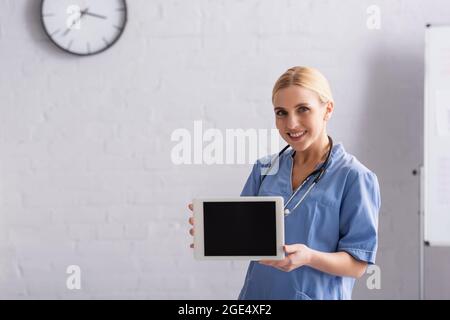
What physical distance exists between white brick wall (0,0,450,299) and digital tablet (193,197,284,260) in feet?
3.20

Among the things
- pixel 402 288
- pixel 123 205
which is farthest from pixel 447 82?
pixel 123 205

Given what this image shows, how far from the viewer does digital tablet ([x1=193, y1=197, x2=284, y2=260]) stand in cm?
61

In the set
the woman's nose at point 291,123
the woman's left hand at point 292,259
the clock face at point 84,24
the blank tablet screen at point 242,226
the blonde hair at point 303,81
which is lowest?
the woman's left hand at point 292,259

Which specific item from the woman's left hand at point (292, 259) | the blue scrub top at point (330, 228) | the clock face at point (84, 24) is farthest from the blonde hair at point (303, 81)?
the clock face at point (84, 24)

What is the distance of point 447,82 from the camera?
4.91ft

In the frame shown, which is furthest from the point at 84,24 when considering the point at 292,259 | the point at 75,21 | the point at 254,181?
the point at 292,259

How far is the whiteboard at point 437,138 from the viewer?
149 centimetres

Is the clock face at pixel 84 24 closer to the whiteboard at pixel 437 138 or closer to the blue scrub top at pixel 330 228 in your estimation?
the whiteboard at pixel 437 138

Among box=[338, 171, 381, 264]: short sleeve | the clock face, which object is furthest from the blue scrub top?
the clock face

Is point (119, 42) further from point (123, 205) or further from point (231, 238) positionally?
point (231, 238)

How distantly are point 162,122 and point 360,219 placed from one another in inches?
36.0

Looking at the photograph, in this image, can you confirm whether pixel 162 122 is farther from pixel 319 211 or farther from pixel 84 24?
pixel 319 211

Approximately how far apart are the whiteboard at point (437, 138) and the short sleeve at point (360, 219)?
2.49 feet

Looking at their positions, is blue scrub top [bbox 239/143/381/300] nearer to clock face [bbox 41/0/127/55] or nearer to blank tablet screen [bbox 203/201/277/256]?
blank tablet screen [bbox 203/201/277/256]
